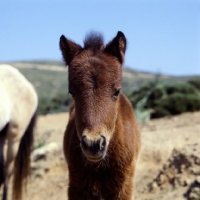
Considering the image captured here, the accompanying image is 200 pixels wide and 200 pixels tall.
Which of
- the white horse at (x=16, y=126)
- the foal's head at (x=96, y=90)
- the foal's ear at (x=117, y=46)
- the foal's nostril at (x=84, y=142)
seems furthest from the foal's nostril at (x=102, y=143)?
the white horse at (x=16, y=126)

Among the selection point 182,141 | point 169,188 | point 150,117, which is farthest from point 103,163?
point 150,117

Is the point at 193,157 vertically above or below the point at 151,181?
above

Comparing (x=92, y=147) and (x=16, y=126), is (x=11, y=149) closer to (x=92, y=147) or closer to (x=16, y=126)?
(x=16, y=126)

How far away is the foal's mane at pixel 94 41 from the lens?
Answer: 14.6 ft

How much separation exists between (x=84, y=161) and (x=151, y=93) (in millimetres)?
12988

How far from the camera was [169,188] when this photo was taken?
7.01 metres

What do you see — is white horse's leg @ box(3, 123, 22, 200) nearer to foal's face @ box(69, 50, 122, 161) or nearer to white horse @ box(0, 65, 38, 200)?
white horse @ box(0, 65, 38, 200)

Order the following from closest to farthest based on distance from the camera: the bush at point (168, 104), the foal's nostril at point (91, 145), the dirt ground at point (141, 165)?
the foal's nostril at point (91, 145) < the dirt ground at point (141, 165) < the bush at point (168, 104)

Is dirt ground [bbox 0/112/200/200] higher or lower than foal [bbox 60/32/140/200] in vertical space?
lower

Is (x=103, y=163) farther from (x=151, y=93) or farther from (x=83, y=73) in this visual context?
(x=151, y=93)

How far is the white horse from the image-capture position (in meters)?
7.55

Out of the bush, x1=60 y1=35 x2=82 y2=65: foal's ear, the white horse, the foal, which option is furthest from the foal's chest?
the bush

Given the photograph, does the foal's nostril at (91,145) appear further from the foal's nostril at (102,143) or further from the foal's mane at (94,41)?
the foal's mane at (94,41)

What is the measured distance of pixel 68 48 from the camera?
4.53 metres
